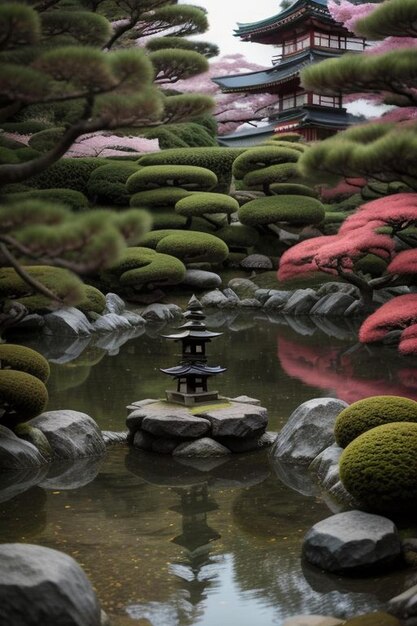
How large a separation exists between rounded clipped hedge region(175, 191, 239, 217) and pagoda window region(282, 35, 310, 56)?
12.2 meters

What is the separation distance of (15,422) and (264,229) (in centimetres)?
1878

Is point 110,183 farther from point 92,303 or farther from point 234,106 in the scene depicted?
point 234,106

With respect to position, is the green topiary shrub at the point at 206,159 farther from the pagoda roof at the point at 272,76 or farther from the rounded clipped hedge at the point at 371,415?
the rounded clipped hedge at the point at 371,415

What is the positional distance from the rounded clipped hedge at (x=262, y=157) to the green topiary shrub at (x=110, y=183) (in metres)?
3.55

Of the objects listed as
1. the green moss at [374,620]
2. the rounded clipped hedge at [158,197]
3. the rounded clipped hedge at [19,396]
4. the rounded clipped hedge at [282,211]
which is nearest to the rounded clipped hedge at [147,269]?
the rounded clipped hedge at [158,197]

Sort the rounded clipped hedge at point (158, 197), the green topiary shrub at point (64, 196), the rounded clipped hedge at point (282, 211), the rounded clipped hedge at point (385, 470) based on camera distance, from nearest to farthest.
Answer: the rounded clipped hedge at point (385, 470) < the green topiary shrub at point (64, 196) < the rounded clipped hedge at point (282, 211) < the rounded clipped hedge at point (158, 197)

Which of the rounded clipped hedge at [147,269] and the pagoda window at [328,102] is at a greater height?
the pagoda window at [328,102]

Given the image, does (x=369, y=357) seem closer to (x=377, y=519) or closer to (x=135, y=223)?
(x=377, y=519)

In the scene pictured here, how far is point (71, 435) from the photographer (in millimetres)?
7668

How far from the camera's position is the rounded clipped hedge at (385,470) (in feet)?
17.0

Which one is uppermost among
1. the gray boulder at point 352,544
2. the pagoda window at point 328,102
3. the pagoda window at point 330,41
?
the pagoda window at point 330,41

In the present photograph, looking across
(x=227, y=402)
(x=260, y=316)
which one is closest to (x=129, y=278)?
(x=260, y=316)

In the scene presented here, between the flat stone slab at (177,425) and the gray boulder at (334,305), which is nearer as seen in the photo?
the flat stone slab at (177,425)

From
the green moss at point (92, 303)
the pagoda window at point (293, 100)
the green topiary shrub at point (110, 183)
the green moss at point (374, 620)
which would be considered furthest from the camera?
the pagoda window at point (293, 100)
